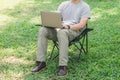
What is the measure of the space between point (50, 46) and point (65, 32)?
4.69 feet

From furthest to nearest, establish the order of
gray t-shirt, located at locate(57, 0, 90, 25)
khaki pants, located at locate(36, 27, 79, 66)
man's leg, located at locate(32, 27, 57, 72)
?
gray t-shirt, located at locate(57, 0, 90, 25)
man's leg, located at locate(32, 27, 57, 72)
khaki pants, located at locate(36, 27, 79, 66)

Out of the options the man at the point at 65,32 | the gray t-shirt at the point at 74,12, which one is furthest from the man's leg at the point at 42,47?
the gray t-shirt at the point at 74,12

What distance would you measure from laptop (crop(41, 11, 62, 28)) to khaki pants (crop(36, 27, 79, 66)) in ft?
0.32

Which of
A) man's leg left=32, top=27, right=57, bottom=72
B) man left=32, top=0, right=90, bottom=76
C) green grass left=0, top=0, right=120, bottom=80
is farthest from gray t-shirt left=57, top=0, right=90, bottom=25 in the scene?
green grass left=0, top=0, right=120, bottom=80

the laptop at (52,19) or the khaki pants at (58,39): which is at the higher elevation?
the laptop at (52,19)

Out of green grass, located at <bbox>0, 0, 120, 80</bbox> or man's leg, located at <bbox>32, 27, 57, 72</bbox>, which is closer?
green grass, located at <bbox>0, 0, 120, 80</bbox>

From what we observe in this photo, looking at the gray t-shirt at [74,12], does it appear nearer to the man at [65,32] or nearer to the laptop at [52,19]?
the man at [65,32]

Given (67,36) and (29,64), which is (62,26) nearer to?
(67,36)

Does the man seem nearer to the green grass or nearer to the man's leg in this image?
the man's leg

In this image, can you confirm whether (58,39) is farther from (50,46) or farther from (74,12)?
(50,46)

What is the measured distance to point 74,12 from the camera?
5.65 meters

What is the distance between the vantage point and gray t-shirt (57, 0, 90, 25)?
219 inches

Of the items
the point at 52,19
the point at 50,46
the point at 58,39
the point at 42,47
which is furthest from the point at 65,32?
the point at 50,46

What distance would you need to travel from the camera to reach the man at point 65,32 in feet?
17.1
